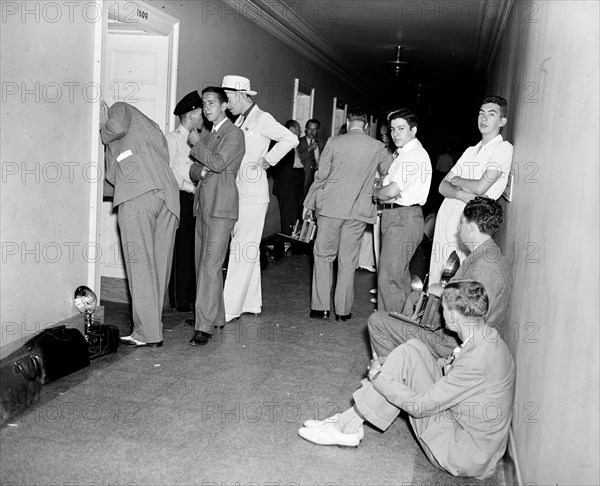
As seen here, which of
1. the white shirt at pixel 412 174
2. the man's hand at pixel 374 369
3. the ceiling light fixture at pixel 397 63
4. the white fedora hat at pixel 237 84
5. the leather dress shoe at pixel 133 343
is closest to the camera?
the man's hand at pixel 374 369

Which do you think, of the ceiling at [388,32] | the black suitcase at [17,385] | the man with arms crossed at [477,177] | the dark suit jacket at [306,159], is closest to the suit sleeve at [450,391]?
the man with arms crossed at [477,177]

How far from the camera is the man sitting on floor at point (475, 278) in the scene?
3.24 m

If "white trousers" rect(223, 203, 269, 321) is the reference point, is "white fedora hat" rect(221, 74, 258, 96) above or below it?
above

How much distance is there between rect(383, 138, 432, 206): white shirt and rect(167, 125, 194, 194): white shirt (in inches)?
60.4

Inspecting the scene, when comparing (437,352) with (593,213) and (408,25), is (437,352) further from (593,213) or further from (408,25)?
(408,25)

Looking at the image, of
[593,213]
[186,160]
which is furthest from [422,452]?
[186,160]

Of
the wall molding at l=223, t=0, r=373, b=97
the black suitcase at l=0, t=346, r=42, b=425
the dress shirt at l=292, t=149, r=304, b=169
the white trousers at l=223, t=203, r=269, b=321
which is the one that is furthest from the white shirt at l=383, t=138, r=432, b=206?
the dress shirt at l=292, t=149, r=304, b=169

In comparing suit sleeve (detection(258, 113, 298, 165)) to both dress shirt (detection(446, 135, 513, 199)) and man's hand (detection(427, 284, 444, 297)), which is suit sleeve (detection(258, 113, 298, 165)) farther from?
man's hand (detection(427, 284, 444, 297))

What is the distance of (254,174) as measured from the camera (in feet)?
16.7

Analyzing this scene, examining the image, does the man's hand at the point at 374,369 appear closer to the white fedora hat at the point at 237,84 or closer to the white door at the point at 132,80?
the white fedora hat at the point at 237,84

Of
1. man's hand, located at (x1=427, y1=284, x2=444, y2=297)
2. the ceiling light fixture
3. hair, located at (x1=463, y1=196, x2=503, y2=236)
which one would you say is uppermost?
the ceiling light fixture

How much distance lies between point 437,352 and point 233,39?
4.64 m

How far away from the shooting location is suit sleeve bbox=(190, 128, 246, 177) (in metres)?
4.54

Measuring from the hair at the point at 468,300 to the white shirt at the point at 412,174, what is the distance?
2028mm
